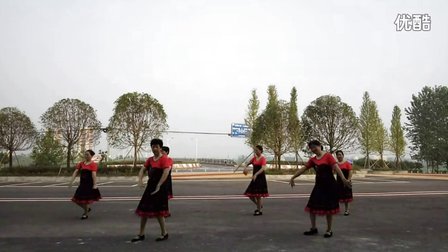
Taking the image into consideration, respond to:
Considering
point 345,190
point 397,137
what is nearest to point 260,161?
point 345,190

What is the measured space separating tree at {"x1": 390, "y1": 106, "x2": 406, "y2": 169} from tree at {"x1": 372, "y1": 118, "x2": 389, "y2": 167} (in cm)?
117

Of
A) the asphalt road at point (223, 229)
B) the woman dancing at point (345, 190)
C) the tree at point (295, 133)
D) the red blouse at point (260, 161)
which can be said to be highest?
the tree at point (295, 133)

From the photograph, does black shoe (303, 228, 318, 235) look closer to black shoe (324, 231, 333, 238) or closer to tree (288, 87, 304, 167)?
black shoe (324, 231, 333, 238)

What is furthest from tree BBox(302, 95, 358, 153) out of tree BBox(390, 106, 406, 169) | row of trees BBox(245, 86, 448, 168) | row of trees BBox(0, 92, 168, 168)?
tree BBox(390, 106, 406, 169)

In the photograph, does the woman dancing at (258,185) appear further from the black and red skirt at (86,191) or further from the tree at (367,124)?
the tree at (367,124)

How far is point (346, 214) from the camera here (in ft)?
32.2

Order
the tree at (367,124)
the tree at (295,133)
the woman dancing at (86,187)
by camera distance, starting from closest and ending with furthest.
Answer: the woman dancing at (86,187) → the tree at (295,133) → the tree at (367,124)

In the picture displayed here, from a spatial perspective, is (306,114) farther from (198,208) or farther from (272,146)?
(198,208)

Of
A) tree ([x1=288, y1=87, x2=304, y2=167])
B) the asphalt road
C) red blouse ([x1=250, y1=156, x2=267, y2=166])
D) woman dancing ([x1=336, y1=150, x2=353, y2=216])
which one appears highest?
tree ([x1=288, y1=87, x2=304, y2=167])

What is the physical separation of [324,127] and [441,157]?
25.1 m

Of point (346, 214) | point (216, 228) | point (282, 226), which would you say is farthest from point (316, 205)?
point (346, 214)

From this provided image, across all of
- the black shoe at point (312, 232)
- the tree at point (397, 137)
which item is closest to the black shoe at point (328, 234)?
the black shoe at point (312, 232)

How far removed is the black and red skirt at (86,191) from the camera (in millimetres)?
9211

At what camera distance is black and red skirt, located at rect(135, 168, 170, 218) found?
6477 millimetres
